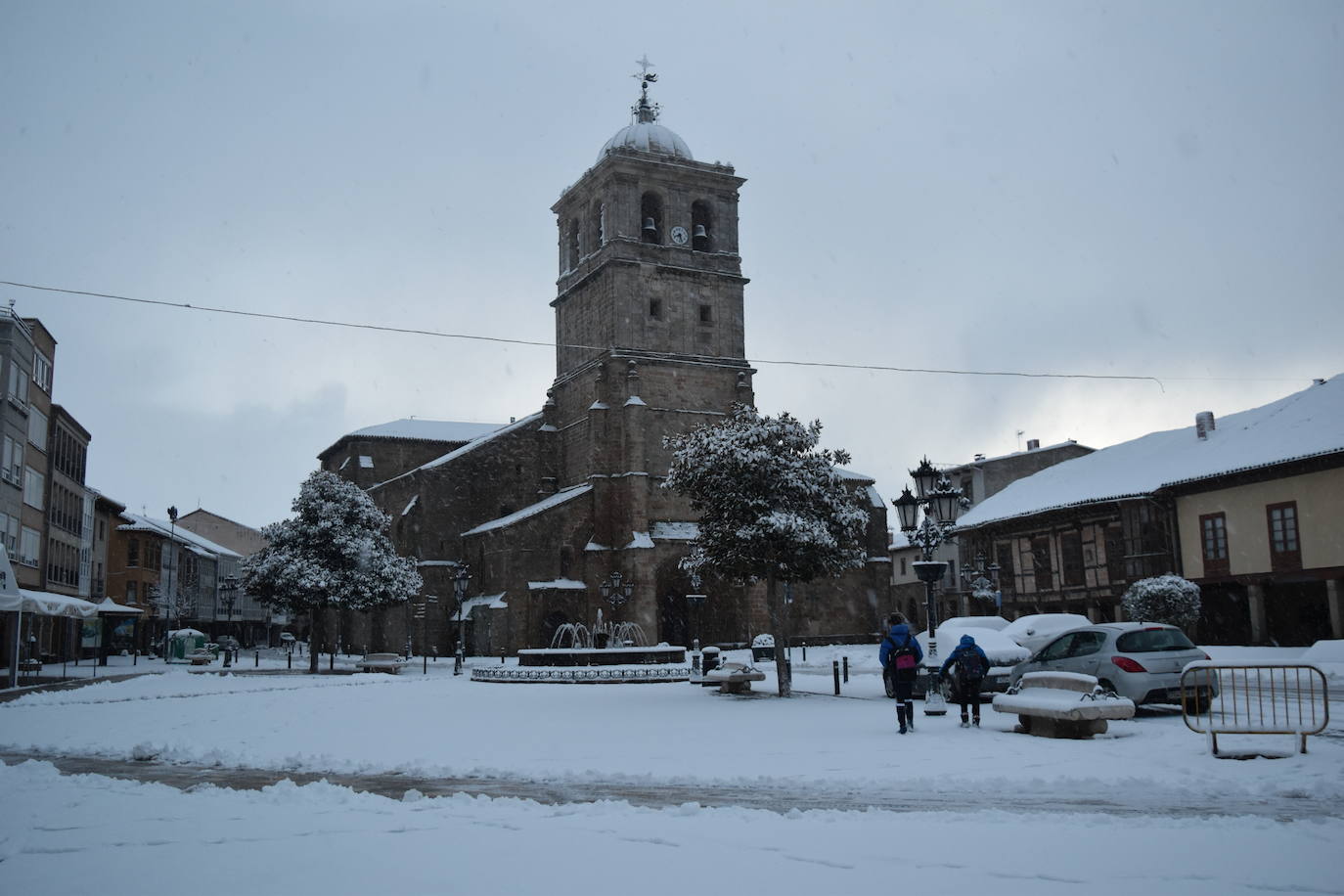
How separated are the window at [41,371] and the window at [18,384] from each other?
1.76 meters

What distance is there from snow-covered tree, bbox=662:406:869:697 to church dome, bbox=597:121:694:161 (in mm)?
31800

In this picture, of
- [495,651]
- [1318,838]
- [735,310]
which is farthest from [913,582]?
[1318,838]

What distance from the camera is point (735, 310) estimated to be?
170 feet

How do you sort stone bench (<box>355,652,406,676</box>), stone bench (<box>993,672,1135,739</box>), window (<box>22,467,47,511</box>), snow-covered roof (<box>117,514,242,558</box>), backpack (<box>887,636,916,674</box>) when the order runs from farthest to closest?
snow-covered roof (<box>117,514,242,558</box>) < window (<box>22,467,47,511</box>) < stone bench (<box>355,652,406,676</box>) < backpack (<box>887,636,916,674</box>) < stone bench (<box>993,672,1135,739</box>)

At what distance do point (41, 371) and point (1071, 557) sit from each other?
126 ft

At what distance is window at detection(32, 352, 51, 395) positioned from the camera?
130ft

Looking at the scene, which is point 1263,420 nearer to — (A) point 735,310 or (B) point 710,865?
(A) point 735,310

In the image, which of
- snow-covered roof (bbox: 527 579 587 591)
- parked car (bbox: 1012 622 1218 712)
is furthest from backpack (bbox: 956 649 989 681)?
snow-covered roof (bbox: 527 579 587 591)

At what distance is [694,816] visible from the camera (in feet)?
25.6

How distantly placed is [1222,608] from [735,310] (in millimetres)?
24557

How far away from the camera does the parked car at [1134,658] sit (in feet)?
46.2

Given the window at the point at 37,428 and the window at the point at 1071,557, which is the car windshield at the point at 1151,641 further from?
the window at the point at 37,428

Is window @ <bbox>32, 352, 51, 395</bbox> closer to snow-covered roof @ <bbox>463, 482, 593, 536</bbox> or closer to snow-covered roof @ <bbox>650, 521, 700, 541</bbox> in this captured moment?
snow-covered roof @ <bbox>463, 482, 593, 536</bbox>

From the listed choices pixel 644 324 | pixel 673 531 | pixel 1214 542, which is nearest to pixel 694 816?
pixel 1214 542
